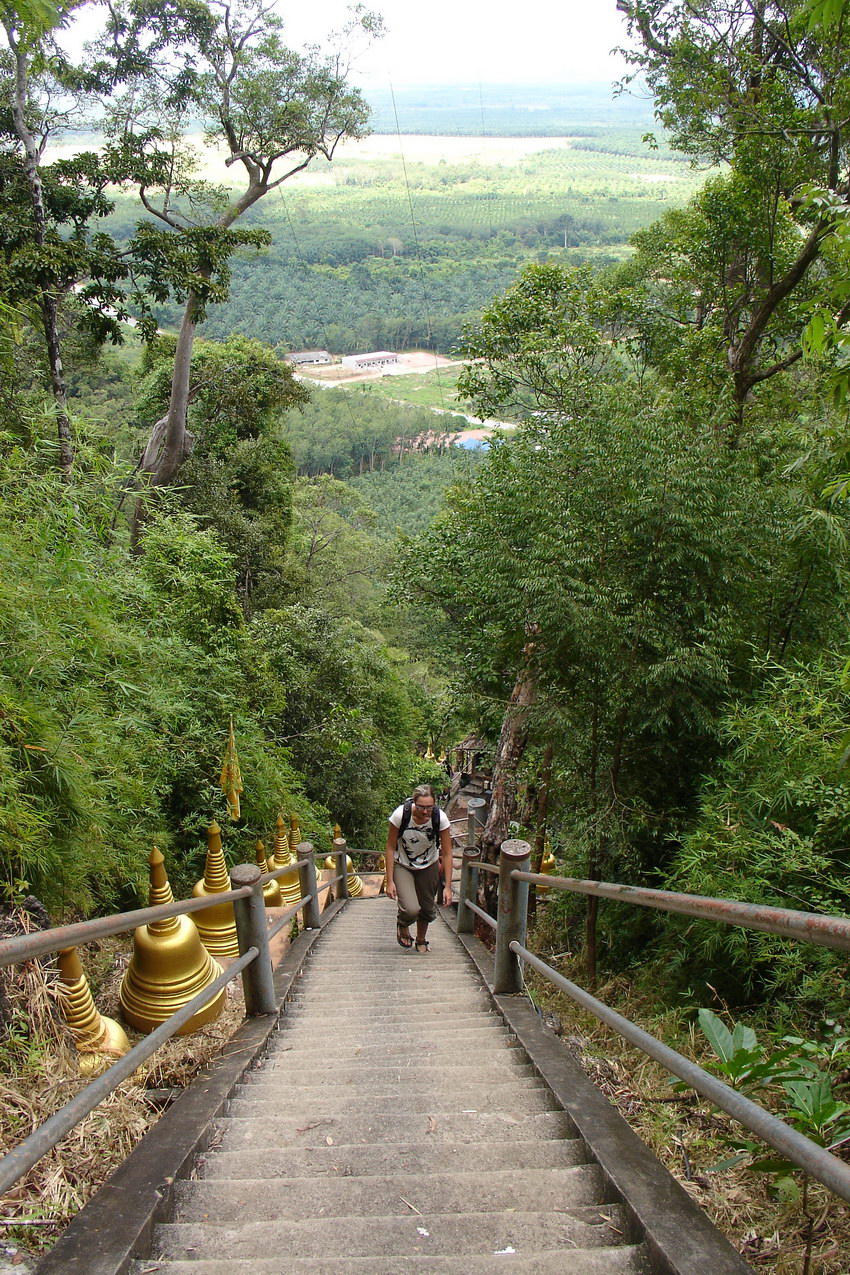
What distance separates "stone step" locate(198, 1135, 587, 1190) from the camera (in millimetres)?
2209

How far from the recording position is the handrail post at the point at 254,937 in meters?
3.27

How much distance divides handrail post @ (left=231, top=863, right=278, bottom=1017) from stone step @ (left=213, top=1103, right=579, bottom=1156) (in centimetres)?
84

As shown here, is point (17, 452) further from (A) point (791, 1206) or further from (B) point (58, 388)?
(A) point (791, 1206)

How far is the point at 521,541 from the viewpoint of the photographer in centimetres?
617

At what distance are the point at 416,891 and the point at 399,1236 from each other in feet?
12.1

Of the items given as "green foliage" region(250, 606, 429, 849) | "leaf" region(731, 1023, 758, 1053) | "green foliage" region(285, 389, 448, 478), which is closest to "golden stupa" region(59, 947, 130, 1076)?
"leaf" region(731, 1023, 758, 1053)

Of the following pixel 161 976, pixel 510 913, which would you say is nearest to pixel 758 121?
pixel 510 913

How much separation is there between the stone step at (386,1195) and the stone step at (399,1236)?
52mm

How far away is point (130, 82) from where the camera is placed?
1266 centimetres

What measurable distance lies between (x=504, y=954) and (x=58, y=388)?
8.54 metres

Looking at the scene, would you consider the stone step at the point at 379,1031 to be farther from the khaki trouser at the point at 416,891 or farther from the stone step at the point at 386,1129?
the khaki trouser at the point at 416,891

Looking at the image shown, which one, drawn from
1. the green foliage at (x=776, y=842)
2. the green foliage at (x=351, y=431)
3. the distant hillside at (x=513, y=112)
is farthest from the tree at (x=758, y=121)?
the distant hillside at (x=513, y=112)

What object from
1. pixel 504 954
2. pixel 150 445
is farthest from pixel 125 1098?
pixel 150 445

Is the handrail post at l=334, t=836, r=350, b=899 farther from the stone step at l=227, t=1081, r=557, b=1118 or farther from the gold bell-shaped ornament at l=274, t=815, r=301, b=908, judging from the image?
the stone step at l=227, t=1081, r=557, b=1118
